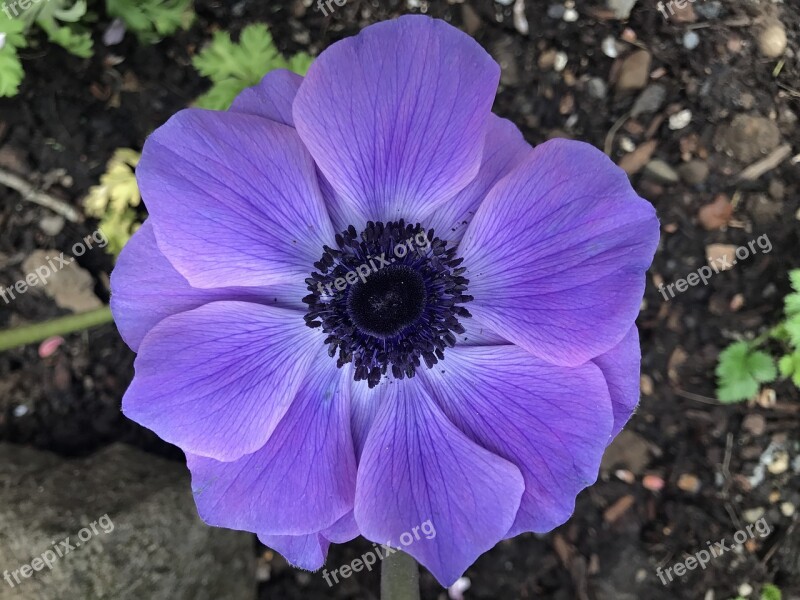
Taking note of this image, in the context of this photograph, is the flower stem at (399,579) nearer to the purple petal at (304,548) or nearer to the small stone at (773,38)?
the purple petal at (304,548)

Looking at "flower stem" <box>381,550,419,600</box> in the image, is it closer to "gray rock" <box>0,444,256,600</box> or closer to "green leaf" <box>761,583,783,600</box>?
"gray rock" <box>0,444,256,600</box>

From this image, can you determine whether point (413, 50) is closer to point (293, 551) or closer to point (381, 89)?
point (381, 89)

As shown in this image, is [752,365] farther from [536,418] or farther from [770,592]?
[536,418]

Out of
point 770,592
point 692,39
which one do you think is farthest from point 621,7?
point 770,592

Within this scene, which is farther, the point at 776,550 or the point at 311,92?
the point at 776,550

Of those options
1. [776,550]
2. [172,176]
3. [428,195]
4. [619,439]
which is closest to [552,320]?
[428,195]

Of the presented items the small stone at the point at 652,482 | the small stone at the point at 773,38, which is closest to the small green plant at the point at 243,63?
the small stone at the point at 773,38
